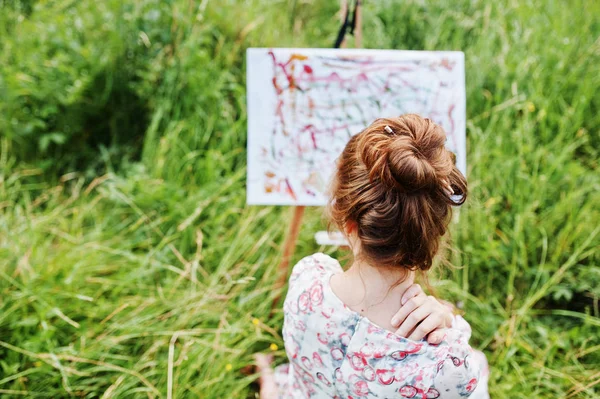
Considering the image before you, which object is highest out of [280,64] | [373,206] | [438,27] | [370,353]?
[438,27]

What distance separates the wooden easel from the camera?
172 centimetres

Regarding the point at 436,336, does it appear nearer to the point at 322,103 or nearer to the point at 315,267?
the point at 315,267

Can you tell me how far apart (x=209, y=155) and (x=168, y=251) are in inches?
17.3

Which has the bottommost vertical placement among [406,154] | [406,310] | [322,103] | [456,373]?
[456,373]

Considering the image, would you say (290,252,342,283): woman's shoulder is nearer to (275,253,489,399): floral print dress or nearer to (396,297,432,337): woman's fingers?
(275,253,489,399): floral print dress

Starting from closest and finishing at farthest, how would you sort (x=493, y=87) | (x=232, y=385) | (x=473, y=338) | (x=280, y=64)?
1. (x=280, y=64)
2. (x=232, y=385)
3. (x=473, y=338)
4. (x=493, y=87)

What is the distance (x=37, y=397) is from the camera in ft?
5.35

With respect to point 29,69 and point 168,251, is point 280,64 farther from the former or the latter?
point 29,69

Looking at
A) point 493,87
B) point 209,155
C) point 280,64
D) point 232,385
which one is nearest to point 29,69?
point 209,155

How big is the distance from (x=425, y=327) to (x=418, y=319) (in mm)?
22

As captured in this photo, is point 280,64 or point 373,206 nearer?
point 373,206

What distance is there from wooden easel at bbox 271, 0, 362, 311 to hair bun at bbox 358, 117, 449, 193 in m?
0.71

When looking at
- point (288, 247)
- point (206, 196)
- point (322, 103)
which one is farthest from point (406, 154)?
point (206, 196)

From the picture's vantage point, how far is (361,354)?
1.10m
